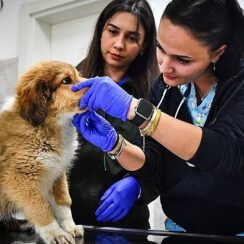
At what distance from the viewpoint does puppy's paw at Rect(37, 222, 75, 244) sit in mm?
1069

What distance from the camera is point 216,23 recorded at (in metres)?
1.07

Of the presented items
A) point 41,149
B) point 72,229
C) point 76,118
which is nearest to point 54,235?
point 72,229

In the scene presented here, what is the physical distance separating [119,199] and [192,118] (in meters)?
0.38

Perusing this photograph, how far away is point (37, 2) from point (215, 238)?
2.32 metres

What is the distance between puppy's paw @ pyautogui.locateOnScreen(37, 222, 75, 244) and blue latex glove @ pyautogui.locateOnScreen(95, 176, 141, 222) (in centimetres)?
31

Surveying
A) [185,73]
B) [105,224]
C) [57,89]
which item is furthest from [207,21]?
[105,224]

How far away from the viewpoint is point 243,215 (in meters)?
1.17

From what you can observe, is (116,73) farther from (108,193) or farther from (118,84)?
(108,193)

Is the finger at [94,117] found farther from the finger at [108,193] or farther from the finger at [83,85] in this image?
the finger at [108,193]

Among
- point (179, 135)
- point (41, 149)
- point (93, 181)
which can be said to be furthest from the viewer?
point (93, 181)

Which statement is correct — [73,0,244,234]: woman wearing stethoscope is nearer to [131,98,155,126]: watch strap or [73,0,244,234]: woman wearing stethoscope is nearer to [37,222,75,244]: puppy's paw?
[131,98,155,126]: watch strap

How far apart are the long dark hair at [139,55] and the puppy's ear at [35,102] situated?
0.45 metres

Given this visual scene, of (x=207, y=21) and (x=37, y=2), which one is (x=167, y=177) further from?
(x=37, y=2)

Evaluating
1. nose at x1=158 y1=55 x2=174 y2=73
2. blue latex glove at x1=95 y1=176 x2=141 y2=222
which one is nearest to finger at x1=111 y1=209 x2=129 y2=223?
blue latex glove at x1=95 y1=176 x2=141 y2=222
